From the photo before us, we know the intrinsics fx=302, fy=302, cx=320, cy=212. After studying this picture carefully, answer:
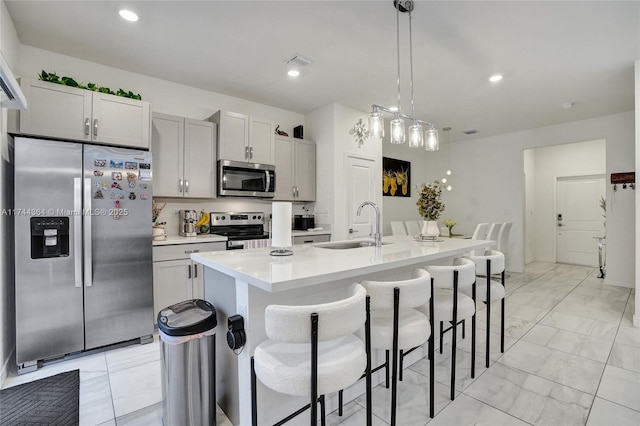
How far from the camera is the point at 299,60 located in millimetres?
3033

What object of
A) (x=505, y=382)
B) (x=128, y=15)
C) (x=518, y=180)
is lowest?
(x=505, y=382)

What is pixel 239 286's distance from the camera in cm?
155

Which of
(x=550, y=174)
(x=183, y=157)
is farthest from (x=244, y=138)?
(x=550, y=174)

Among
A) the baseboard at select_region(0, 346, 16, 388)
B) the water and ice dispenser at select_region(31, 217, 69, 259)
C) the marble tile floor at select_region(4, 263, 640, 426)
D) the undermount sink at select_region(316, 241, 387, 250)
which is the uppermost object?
the water and ice dispenser at select_region(31, 217, 69, 259)

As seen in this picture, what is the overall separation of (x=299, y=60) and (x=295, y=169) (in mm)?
1577

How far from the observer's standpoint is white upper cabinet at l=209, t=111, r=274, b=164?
361 cm

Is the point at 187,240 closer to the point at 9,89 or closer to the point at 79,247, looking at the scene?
the point at 79,247

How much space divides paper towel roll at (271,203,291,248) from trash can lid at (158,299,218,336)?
549 millimetres

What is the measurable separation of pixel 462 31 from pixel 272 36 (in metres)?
1.63

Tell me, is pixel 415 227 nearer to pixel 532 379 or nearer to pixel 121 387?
pixel 532 379

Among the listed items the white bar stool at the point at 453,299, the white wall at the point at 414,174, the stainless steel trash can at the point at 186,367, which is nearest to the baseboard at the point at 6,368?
the stainless steel trash can at the point at 186,367

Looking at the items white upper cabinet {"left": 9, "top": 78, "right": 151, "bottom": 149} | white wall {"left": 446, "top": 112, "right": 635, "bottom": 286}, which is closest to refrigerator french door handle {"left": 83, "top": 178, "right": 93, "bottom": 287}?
white upper cabinet {"left": 9, "top": 78, "right": 151, "bottom": 149}

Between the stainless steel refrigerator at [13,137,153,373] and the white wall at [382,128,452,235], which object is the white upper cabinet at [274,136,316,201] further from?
the white wall at [382,128,452,235]

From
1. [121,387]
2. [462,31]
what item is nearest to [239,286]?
[121,387]
